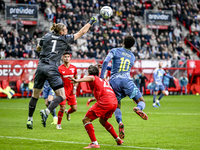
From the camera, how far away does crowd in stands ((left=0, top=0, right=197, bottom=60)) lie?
28094 mm

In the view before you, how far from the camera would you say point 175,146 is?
301 inches

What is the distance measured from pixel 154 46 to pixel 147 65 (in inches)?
140

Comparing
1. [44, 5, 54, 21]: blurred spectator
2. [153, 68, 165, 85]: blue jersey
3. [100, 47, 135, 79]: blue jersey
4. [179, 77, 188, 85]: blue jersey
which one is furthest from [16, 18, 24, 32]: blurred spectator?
[100, 47, 135, 79]: blue jersey

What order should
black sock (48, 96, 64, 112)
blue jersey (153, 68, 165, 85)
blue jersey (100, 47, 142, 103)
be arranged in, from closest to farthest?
black sock (48, 96, 64, 112) < blue jersey (100, 47, 142, 103) < blue jersey (153, 68, 165, 85)

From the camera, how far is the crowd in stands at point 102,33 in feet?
92.2

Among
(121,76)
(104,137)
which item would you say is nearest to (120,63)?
(121,76)

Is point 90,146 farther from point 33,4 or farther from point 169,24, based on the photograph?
point 169,24

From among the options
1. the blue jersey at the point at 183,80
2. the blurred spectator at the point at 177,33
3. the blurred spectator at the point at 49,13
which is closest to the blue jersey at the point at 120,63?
the blurred spectator at the point at 49,13

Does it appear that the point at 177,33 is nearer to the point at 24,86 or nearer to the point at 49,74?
the point at 24,86

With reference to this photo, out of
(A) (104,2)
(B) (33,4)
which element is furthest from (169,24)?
(B) (33,4)

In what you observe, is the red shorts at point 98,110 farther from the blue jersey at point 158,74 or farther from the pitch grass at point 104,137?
the blue jersey at point 158,74

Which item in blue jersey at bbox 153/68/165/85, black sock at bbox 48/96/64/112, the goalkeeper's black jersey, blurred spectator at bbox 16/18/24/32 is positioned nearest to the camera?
black sock at bbox 48/96/64/112

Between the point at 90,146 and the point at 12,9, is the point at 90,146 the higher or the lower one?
the lower one

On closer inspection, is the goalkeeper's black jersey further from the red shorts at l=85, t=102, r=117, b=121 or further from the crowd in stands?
the crowd in stands
